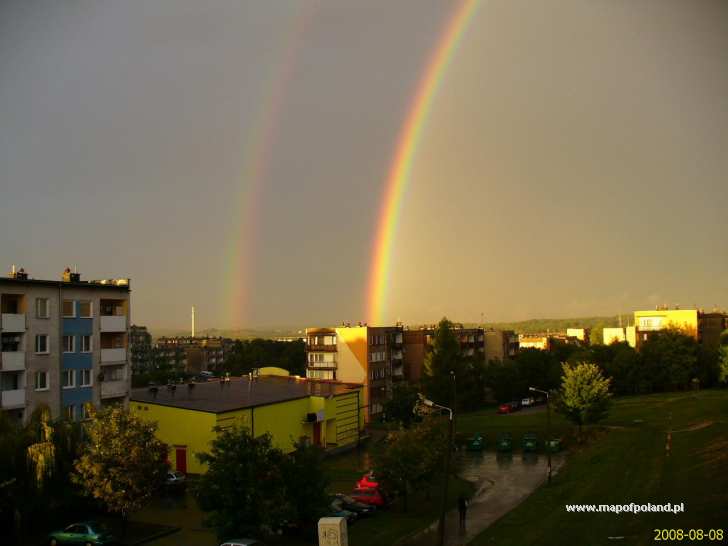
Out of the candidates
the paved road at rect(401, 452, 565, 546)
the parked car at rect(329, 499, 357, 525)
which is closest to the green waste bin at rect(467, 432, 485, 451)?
the paved road at rect(401, 452, 565, 546)

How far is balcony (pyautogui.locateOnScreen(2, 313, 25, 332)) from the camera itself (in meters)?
33.5

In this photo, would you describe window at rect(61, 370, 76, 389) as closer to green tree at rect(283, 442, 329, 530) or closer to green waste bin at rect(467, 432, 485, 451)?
green tree at rect(283, 442, 329, 530)

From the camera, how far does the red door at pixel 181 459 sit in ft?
124

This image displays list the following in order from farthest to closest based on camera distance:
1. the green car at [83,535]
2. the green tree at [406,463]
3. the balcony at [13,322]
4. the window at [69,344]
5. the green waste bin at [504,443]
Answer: the green waste bin at [504,443]
the window at [69,344]
the balcony at [13,322]
the green tree at [406,463]
the green car at [83,535]

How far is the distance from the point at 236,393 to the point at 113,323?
10949 millimetres

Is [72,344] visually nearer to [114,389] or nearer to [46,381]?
[46,381]

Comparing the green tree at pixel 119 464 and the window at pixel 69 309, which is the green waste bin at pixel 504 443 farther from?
the window at pixel 69 309

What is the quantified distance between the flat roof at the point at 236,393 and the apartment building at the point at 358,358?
15153mm

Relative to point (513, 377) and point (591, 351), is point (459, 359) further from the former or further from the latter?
point (591, 351)

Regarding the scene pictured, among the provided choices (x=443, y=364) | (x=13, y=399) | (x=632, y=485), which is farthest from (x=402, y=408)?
(x=13, y=399)

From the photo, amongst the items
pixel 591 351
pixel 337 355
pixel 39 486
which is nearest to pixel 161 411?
pixel 39 486

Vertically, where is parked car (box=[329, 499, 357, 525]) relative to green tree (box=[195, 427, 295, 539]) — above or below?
below

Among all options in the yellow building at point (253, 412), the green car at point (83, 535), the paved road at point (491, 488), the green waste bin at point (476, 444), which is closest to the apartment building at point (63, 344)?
the yellow building at point (253, 412)

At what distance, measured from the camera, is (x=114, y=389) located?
39656mm
